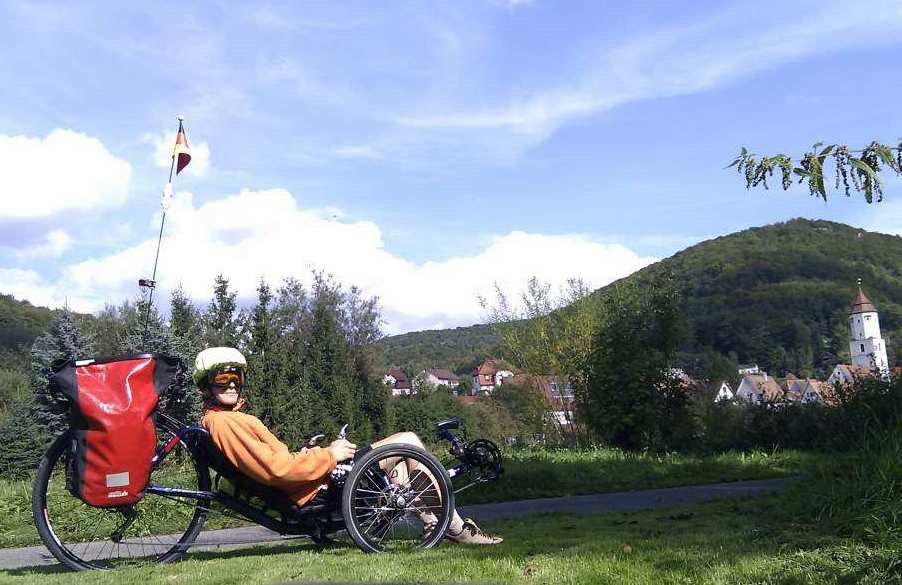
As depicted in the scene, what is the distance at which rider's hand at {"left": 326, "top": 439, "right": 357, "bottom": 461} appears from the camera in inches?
184

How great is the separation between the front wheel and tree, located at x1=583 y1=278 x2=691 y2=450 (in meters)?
8.66

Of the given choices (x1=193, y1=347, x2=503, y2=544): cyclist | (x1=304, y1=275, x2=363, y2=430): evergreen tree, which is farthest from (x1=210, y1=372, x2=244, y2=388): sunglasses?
(x1=304, y1=275, x2=363, y2=430): evergreen tree

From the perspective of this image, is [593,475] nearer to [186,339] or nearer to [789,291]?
[186,339]

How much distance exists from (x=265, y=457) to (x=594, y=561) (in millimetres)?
1974

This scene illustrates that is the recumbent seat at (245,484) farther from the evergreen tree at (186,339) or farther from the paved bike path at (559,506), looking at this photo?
the evergreen tree at (186,339)

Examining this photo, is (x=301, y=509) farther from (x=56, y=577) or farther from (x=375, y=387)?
(x=375, y=387)

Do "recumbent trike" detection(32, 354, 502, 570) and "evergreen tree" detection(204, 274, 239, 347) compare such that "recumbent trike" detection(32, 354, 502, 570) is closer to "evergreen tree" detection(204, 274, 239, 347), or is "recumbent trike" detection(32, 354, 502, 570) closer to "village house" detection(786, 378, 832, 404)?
"village house" detection(786, 378, 832, 404)

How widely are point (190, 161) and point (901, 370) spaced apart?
9617 mm

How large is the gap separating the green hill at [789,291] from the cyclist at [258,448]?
48926mm

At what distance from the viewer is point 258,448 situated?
4.48 m

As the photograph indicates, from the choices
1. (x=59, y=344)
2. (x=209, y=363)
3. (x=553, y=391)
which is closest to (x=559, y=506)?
(x=209, y=363)

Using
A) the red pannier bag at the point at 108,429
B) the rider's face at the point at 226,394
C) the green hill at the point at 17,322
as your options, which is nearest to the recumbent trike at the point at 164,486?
the red pannier bag at the point at 108,429

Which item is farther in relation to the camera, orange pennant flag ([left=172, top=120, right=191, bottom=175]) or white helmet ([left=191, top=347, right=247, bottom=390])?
orange pennant flag ([left=172, top=120, right=191, bottom=175])

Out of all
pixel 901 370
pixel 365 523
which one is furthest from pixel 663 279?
pixel 365 523
